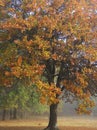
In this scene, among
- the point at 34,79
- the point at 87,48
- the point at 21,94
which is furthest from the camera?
the point at 21,94

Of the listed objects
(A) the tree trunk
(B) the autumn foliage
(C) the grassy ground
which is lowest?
(C) the grassy ground

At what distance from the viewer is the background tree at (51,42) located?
21938mm

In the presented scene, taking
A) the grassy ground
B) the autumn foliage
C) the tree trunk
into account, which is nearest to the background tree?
the autumn foliage

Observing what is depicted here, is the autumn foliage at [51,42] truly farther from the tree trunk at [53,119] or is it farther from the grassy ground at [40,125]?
the grassy ground at [40,125]

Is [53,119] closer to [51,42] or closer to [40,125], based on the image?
[51,42]

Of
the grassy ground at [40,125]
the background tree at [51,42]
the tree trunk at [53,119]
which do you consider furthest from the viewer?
the grassy ground at [40,125]

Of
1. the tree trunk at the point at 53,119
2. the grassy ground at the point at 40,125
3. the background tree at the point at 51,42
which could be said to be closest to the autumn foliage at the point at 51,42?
the background tree at the point at 51,42

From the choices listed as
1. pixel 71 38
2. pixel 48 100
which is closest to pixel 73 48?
pixel 71 38

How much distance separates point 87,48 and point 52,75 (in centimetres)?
402

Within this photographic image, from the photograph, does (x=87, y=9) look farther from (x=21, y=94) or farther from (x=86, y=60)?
(x=21, y=94)

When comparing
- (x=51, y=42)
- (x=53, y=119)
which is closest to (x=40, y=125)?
(x=53, y=119)

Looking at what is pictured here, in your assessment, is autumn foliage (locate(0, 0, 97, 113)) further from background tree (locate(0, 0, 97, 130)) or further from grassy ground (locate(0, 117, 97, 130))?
grassy ground (locate(0, 117, 97, 130))

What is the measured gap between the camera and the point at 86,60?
933 inches

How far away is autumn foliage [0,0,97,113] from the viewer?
22.0 m
